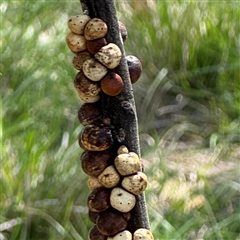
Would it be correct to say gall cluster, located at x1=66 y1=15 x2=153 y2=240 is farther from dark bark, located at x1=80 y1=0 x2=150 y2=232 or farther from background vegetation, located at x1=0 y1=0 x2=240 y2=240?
background vegetation, located at x1=0 y1=0 x2=240 y2=240

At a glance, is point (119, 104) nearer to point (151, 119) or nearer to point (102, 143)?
point (102, 143)

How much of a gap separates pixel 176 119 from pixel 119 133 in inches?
55.6

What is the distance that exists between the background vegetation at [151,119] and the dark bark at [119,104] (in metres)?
0.79

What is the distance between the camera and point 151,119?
1.82 meters

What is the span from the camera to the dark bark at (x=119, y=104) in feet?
1.38

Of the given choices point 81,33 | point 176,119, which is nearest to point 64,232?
point 176,119

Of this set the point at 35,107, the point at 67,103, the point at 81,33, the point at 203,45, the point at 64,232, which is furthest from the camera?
the point at 203,45

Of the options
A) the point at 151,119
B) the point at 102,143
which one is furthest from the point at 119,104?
the point at 151,119

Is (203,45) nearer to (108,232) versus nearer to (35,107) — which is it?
(35,107)

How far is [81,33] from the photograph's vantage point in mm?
433

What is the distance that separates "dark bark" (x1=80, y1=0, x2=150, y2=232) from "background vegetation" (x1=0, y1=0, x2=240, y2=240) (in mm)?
790

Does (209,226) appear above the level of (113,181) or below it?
below

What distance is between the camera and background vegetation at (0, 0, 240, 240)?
4.22 ft

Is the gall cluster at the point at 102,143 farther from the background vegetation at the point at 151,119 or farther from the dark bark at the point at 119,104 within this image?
the background vegetation at the point at 151,119
